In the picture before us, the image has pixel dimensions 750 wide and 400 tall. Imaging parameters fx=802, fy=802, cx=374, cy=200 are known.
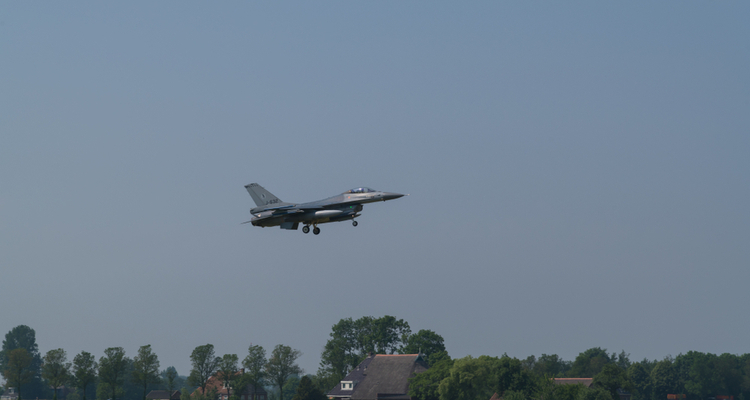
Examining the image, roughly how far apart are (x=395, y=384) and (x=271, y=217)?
83.6 metres

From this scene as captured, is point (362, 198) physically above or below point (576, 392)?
above

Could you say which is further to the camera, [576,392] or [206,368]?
[206,368]

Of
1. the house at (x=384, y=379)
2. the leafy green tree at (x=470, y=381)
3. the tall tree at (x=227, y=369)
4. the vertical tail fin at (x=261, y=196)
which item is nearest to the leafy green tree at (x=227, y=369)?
the tall tree at (x=227, y=369)

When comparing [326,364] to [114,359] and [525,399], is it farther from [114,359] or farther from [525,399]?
[525,399]

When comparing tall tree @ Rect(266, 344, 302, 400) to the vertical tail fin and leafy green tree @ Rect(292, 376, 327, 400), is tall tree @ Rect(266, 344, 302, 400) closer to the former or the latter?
leafy green tree @ Rect(292, 376, 327, 400)

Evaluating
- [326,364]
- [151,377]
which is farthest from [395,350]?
[151,377]

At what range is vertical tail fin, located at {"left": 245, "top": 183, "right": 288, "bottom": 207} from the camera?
265 ft

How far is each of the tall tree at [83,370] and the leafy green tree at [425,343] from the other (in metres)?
77.0

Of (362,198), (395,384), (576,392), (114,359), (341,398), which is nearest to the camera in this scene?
(362,198)

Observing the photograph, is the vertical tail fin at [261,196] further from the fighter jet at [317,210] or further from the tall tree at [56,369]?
the tall tree at [56,369]

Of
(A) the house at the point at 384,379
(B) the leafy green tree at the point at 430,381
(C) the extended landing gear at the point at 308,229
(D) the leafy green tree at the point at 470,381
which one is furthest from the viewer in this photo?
(A) the house at the point at 384,379

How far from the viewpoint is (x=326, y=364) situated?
649ft

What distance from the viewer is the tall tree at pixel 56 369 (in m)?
194

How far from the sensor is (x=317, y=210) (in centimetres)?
7338
